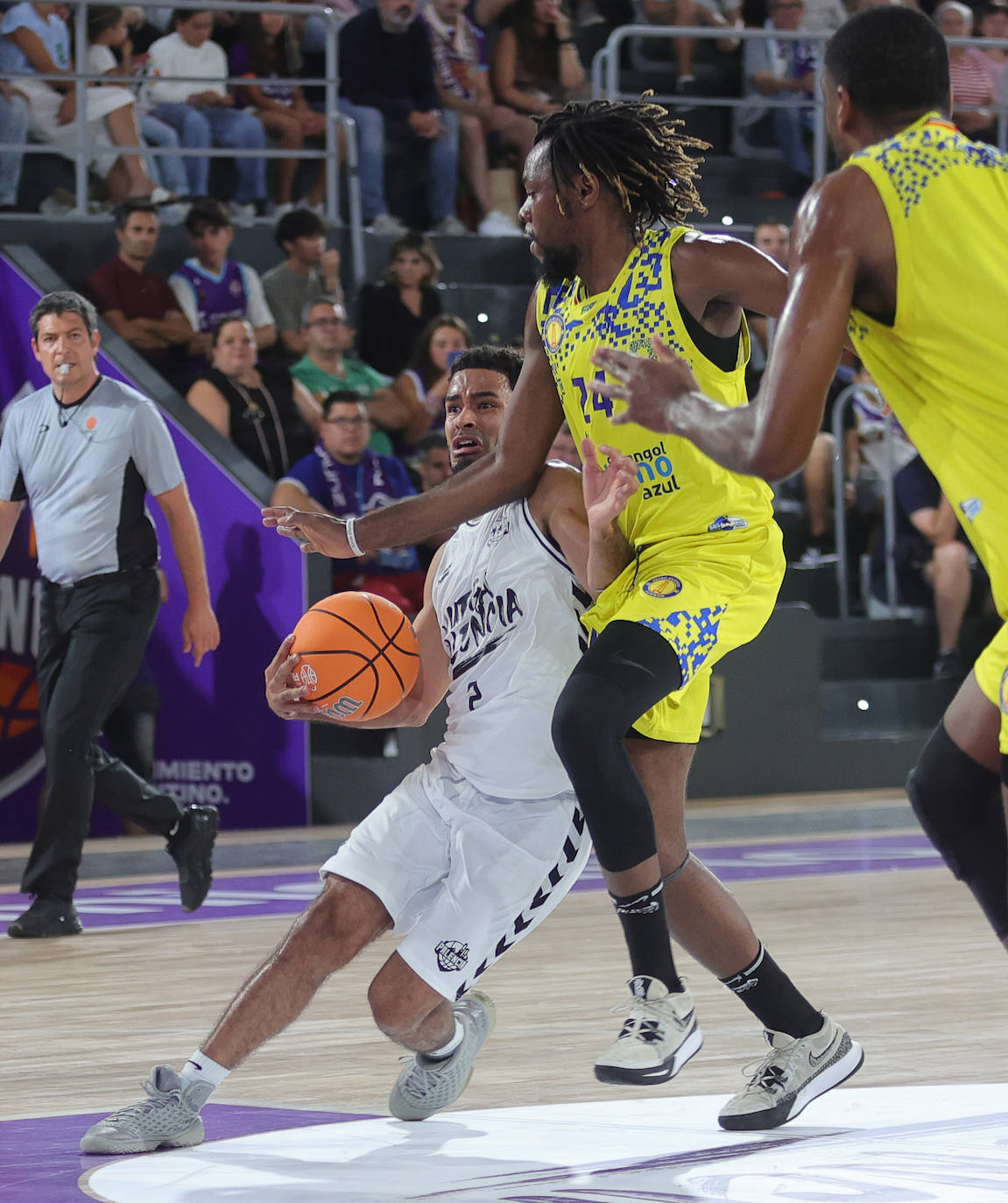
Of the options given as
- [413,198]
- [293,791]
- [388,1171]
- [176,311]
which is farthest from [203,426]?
[388,1171]

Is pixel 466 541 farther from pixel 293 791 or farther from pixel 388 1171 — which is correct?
pixel 293 791

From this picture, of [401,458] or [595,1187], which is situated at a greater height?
[595,1187]

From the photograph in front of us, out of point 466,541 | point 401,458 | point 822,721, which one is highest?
point 466,541

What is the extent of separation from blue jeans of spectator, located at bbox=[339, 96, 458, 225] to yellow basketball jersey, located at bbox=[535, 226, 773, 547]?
27.4 ft

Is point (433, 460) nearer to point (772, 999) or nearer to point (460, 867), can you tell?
point (460, 867)

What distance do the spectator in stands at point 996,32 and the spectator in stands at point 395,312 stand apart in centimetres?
501

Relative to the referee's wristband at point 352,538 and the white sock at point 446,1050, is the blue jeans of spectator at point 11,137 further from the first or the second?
the white sock at point 446,1050

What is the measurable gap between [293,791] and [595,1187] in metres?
6.70

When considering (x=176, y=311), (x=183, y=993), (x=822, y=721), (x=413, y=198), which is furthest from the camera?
(x=413, y=198)

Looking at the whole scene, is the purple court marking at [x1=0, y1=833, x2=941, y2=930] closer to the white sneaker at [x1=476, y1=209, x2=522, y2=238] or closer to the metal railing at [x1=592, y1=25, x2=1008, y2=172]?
the metal railing at [x1=592, y1=25, x2=1008, y2=172]

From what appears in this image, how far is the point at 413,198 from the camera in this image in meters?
12.8

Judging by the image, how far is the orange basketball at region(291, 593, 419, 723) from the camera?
4145mm

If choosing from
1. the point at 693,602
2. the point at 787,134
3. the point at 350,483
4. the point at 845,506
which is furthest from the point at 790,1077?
the point at 787,134

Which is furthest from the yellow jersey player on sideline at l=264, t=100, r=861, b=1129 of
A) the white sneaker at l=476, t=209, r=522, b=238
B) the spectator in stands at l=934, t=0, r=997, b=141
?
the spectator in stands at l=934, t=0, r=997, b=141
